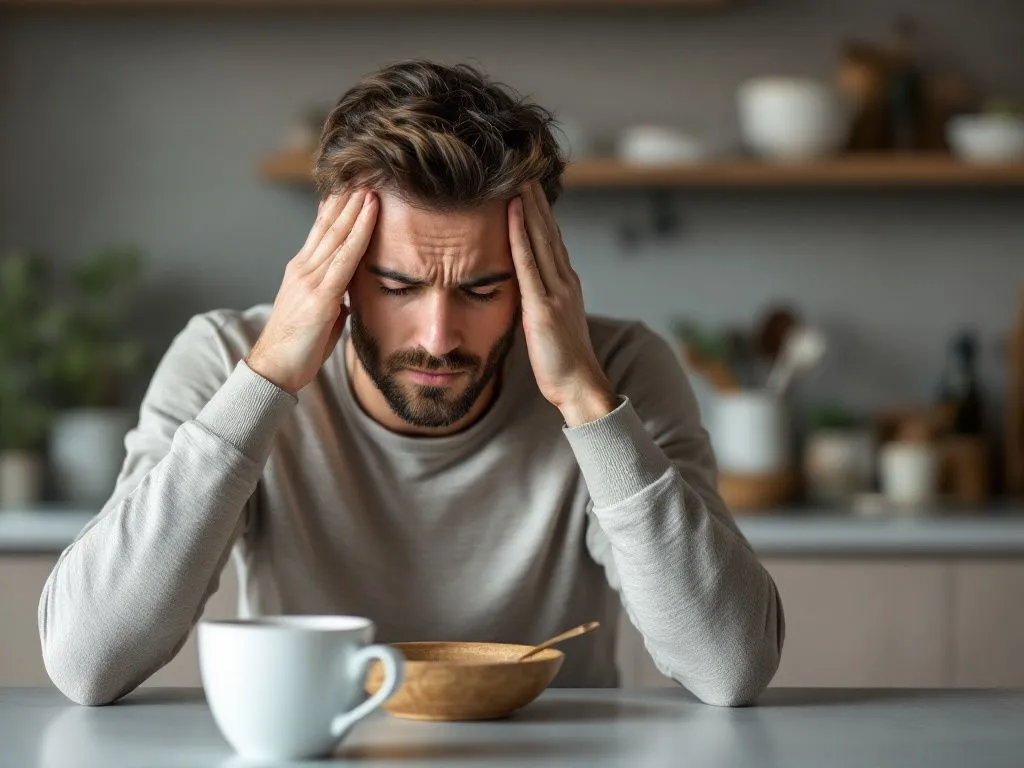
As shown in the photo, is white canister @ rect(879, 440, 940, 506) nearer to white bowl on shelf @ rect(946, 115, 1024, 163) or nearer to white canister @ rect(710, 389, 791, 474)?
white canister @ rect(710, 389, 791, 474)

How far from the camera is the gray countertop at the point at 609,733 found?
101 centimetres

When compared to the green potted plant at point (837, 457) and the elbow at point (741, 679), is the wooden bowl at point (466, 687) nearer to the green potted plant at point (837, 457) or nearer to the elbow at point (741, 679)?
the elbow at point (741, 679)

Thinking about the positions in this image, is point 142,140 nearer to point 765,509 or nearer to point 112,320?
point 112,320

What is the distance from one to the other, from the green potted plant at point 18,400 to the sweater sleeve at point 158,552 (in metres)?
1.67

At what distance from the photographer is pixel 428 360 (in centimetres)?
144

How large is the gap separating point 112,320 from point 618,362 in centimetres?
182

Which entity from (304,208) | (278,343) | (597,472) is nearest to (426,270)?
(278,343)

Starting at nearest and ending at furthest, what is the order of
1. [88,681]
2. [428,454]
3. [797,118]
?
[88,681]
[428,454]
[797,118]

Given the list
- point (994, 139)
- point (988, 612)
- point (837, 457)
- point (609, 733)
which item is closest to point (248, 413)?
point (609, 733)

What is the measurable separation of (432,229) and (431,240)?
12 mm

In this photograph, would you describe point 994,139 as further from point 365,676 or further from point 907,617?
point 365,676

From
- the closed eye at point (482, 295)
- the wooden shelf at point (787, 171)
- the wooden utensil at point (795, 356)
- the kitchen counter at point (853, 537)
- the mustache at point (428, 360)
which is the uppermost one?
the wooden shelf at point (787, 171)

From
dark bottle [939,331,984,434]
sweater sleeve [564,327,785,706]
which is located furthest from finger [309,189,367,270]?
dark bottle [939,331,984,434]

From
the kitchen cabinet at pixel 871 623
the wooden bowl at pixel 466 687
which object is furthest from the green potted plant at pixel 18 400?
the wooden bowl at pixel 466 687
